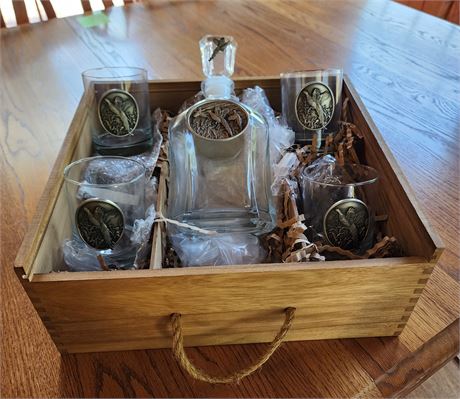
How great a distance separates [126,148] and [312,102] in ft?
1.09

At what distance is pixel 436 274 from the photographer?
24.0 inches

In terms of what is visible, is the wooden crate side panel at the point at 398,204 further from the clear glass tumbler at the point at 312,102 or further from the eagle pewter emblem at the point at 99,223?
the eagle pewter emblem at the point at 99,223

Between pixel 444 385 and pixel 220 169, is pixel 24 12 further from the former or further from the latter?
pixel 444 385

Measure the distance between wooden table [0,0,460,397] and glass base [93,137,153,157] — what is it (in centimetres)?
13

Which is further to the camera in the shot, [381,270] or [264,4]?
[264,4]

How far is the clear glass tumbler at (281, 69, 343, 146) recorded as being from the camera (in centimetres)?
75

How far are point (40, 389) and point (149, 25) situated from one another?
113 cm

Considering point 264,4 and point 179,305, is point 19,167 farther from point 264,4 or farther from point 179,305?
point 264,4

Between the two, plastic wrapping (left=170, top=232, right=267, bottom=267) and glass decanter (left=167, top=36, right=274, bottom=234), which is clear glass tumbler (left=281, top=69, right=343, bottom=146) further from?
plastic wrapping (left=170, top=232, right=267, bottom=267)

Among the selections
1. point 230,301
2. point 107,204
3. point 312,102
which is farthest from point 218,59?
point 230,301

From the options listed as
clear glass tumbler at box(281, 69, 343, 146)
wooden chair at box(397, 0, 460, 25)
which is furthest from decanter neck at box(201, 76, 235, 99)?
wooden chair at box(397, 0, 460, 25)

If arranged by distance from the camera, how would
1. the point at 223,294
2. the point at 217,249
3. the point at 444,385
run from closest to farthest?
the point at 223,294 → the point at 217,249 → the point at 444,385

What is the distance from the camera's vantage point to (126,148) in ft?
2.56

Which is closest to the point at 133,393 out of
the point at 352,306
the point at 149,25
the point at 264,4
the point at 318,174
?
the point at 352,306
